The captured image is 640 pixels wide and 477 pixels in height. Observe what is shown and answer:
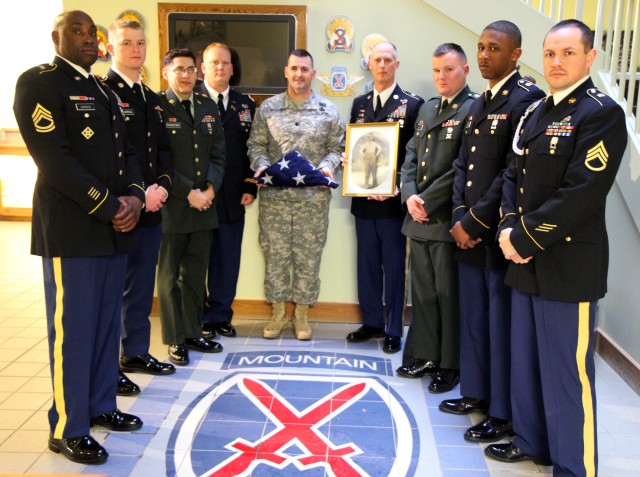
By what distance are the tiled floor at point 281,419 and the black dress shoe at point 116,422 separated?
38 millimetres

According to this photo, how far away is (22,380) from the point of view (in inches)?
147

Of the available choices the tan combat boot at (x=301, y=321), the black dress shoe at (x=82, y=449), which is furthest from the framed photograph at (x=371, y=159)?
the black dress shoe at (x=82, y=449)

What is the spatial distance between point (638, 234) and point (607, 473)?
4.92ft

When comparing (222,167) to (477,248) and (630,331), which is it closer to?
(477,248)

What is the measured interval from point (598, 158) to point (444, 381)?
1.70m

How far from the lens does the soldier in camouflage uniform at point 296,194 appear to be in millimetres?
4234

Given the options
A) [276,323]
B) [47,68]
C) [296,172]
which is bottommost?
[276,323]

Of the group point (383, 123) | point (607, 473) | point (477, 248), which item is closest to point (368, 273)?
point (383, 123)

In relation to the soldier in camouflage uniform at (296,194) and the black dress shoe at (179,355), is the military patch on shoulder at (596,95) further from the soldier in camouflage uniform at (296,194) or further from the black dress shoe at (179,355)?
the black dress shoe at (179,355)

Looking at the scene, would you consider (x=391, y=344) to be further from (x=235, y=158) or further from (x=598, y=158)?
(x=598, y=158)

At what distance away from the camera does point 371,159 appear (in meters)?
4.07

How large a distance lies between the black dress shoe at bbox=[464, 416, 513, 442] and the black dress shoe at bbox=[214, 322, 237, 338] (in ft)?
6.16

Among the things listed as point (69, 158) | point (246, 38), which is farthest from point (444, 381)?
point (246, 38)

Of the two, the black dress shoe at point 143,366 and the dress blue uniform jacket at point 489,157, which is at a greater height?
the dress blue uniform jacket at point 489,157
